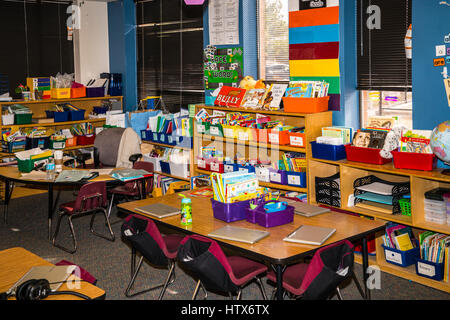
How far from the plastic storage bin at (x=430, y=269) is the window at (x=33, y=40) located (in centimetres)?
657

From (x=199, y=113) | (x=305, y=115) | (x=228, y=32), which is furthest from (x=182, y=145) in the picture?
(x=305, y=115)

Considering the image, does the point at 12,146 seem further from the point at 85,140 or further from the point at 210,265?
the point at 210,265

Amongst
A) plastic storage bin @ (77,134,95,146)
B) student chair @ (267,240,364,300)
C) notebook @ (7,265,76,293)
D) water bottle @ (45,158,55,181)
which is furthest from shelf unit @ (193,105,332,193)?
notebook @ (7,265,76,293)

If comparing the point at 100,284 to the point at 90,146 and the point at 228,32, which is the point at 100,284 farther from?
the point at 90,146

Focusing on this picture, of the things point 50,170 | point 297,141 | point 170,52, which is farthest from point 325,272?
point 170,52

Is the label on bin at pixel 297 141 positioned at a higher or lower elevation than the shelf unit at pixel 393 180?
higher

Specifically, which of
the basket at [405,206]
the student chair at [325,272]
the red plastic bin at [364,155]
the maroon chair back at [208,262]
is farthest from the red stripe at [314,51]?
the maroon chair back at [208,262]

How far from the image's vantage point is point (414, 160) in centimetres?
429

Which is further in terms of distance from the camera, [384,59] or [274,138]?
[274,138]

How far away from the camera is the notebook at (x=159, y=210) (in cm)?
400

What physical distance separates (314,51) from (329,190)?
151cm

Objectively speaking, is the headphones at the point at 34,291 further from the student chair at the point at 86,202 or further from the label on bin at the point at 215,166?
the label on bin at the point at 215,166

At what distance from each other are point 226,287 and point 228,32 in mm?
3917

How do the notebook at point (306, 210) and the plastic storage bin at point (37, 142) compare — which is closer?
the notebook at point (306, 210)
